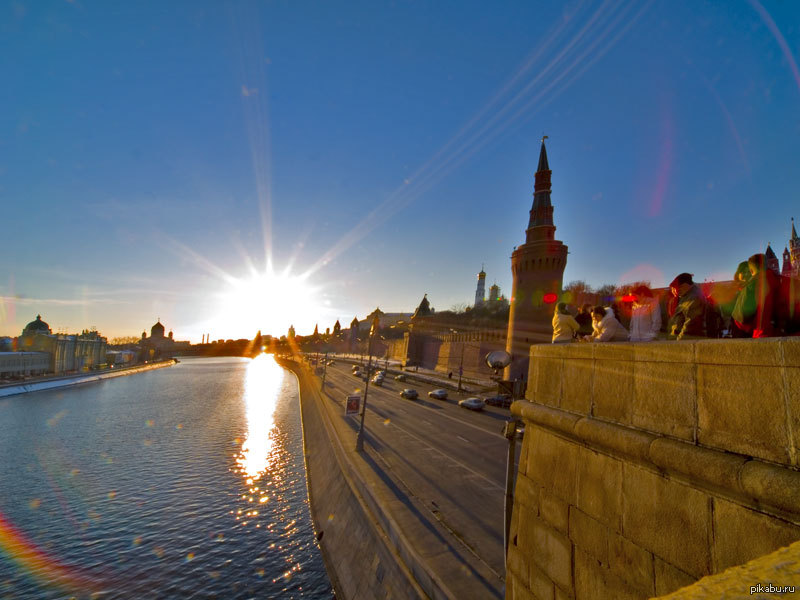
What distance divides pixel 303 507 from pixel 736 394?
2093cm

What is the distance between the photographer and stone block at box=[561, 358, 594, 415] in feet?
13.4

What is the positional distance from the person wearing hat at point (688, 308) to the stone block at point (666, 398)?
1.56 meters

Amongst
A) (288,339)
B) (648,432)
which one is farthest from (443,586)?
(288,339)

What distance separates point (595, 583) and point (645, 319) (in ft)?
11.1

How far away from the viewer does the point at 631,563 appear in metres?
3.22

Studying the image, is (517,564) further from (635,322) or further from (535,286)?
(535,286)

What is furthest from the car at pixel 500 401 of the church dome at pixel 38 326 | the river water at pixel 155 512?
the church dome at pixel 38 326

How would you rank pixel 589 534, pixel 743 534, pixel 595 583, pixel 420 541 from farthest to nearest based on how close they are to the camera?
pixel 420 541, pixel 589 534, pixel 595 583, pixel 743 534

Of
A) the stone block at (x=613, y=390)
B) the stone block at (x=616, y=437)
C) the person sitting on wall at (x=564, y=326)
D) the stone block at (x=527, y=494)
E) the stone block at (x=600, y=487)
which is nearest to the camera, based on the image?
the stone block at (x=616, y=437)

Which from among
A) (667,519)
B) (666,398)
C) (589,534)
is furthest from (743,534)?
(589,534)

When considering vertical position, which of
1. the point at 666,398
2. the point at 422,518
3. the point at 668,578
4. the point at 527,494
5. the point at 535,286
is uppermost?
the point at 535,286

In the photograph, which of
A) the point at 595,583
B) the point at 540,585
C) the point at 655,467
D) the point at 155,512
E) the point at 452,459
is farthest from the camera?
the point at 155,512

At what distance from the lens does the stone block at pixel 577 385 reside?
4090 mm

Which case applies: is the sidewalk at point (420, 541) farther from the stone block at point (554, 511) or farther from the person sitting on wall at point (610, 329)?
the person sitting on wall at point (610, 329)
